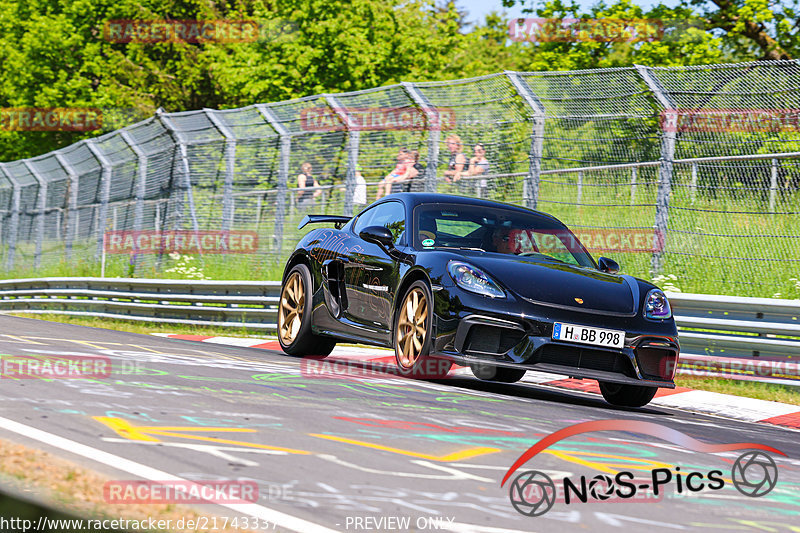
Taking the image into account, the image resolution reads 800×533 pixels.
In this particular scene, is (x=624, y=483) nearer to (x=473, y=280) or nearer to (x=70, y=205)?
(x=473, y=280)

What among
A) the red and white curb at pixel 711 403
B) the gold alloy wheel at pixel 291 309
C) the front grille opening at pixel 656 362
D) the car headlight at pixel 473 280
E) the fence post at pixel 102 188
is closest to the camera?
the car headlight at pixel 473 280

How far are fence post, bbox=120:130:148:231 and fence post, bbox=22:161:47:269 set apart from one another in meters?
4.94

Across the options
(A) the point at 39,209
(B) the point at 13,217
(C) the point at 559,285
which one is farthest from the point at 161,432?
(B) the point at 13,217

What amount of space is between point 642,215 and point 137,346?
5278 millimetres

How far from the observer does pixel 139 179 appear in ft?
70.1

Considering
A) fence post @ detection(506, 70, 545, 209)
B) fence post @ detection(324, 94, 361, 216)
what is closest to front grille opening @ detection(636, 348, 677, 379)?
fence post @ detection(506, 70, 545, 209)

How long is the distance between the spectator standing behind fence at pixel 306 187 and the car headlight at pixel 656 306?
30.3ft

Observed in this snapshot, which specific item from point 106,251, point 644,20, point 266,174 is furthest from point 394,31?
point 266,174

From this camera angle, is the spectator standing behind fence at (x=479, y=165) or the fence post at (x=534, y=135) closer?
the fence post at (x=534, y=135)

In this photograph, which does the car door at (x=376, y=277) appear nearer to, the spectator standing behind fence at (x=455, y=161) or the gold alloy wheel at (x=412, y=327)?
the gold alloy wheel at (x=412, y=327)

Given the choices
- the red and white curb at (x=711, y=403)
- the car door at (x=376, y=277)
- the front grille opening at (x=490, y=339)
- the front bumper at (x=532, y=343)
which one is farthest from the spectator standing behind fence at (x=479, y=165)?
the front grille opening at (x=490, y=339)

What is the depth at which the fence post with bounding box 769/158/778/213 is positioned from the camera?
423 inches

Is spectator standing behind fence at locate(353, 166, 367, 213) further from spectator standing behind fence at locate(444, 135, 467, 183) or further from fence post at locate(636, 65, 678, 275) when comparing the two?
fence post at locate(636, 65, 678, 275)

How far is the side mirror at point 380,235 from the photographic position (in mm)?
8547
